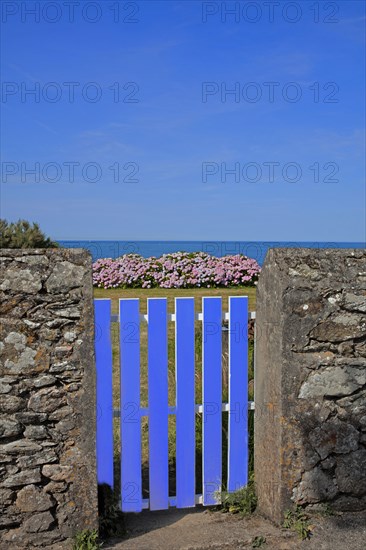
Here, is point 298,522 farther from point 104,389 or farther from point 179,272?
point 179,272

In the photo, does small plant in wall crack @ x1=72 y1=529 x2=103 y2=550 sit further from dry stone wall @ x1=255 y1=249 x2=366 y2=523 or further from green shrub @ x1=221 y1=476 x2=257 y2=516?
dry stone wall @ x1=255 y1=249 x2=366 y2=523

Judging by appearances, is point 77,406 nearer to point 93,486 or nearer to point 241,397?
point 93,486

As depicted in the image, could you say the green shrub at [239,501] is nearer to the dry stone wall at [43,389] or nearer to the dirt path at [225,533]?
the dirt path at [225,533]

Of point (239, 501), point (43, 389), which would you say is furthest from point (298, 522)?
point (43, 389)

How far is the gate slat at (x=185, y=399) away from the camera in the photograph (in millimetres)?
4059

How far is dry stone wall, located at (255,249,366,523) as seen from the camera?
3912 mm

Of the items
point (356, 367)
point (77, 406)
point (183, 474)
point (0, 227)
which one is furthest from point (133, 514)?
point (0, 227)

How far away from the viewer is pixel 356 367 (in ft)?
13.3

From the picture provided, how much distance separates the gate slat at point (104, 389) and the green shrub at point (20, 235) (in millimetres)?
3856

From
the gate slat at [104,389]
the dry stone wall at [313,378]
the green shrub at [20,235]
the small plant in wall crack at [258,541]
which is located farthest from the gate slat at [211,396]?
the green shrub at [20,235]

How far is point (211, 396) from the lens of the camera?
13.8 feet

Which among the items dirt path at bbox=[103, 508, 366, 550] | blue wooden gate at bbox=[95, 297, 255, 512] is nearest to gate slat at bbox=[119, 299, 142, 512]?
blue wooden gate at bbox=[95, 297, 255, 512]

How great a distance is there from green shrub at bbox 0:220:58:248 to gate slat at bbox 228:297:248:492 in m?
4.10

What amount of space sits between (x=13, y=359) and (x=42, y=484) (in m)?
0.90
